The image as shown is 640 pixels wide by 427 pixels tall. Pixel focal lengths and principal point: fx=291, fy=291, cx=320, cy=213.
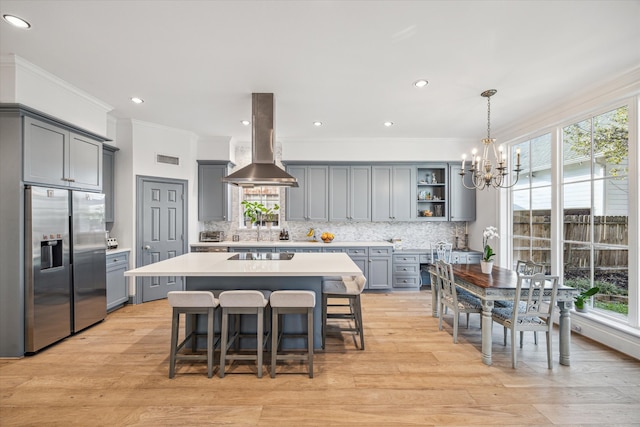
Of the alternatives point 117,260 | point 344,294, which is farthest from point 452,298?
point 117,260

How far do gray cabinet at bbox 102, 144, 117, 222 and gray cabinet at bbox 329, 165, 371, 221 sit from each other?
3652 millimetres

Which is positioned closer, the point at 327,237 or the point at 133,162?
the point at 133,162

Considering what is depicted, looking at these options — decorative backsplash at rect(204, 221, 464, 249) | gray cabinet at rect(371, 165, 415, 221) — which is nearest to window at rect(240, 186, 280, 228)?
decorative backsplash at rect(204, 221, 464, 249)

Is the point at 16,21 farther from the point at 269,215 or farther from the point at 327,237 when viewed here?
the point at 327,237

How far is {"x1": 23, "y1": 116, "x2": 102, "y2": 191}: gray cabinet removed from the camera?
291cm

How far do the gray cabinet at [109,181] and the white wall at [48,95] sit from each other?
509mm

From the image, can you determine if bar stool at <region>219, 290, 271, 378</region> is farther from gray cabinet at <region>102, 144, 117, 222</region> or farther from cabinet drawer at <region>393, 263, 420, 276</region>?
cabinet drawer at <region>393, 263, 420, 276</region>

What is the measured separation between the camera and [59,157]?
126 inches

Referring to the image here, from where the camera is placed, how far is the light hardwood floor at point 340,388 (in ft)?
6.78

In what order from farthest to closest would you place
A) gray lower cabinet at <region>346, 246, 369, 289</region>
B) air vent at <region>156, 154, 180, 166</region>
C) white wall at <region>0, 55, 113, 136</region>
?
gray lower cabinet at <region>346, 246, 369, 289</region> → air vent at <region>156, 154, 180, 166</region> → white wall at <region>0, 55, 113, 136</region>

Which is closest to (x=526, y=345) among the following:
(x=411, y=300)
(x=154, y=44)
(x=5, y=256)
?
(x=411, y=300)

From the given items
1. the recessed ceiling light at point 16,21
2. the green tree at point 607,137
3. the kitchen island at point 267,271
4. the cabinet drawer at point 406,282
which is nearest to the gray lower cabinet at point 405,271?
the cabinet drawer at point 406,282

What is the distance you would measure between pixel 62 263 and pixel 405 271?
5.05m

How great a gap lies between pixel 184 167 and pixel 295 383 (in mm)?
4268
